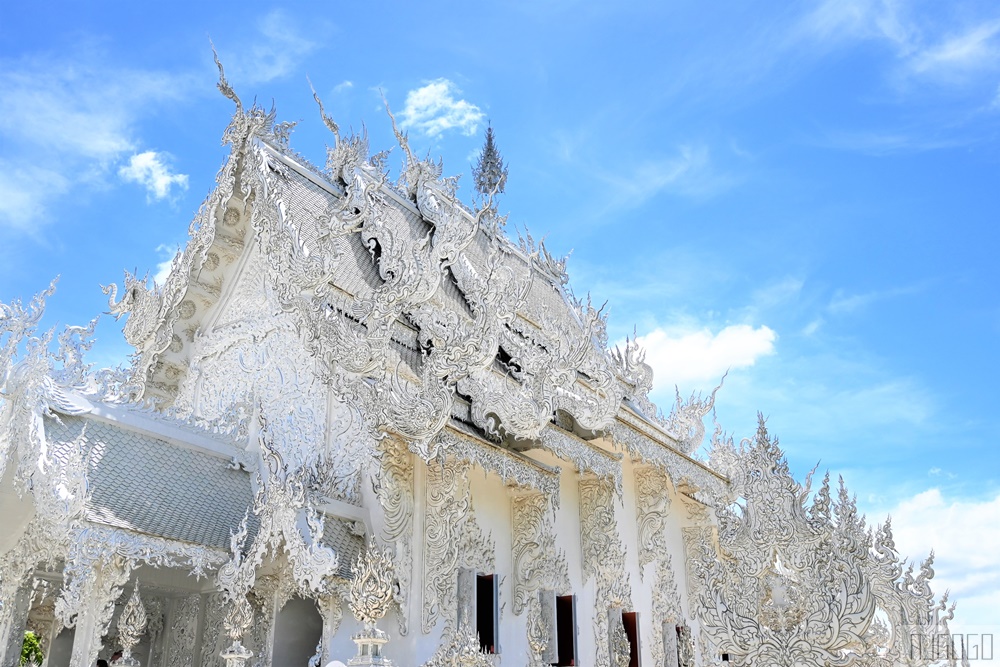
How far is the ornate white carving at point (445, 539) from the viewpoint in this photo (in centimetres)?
676

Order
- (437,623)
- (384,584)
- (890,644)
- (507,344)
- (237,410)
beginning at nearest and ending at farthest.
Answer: (890,644), (384,584), (437,623), (237,410), (507,344)

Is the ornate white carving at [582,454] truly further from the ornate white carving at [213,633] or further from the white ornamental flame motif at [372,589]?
the ornate white carving at [213,633]

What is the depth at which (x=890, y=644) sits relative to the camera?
436 cm

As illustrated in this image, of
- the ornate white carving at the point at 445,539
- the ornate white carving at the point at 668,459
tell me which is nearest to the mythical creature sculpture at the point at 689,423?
the ornate white carving at the point at 668,459

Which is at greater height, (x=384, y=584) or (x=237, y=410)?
(x=237, y=410)

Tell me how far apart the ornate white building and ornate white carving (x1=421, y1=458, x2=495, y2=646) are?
0.06 feet

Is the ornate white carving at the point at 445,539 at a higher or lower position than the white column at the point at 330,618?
higher

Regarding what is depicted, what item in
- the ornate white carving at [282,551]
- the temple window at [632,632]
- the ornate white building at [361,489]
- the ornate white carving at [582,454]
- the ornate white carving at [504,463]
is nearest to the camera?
the ornate white building at [361,489]

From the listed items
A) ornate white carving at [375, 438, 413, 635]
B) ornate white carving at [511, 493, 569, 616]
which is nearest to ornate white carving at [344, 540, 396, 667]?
ornate white carving at [375, 438, 413, 635]

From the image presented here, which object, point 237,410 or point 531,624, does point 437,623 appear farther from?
point 237,410

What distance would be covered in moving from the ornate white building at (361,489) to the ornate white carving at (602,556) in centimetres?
2

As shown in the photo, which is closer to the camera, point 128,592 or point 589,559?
point 128,592

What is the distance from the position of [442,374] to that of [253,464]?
6.44 feet

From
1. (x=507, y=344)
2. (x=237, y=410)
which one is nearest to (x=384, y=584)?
(x=237, y=410)
